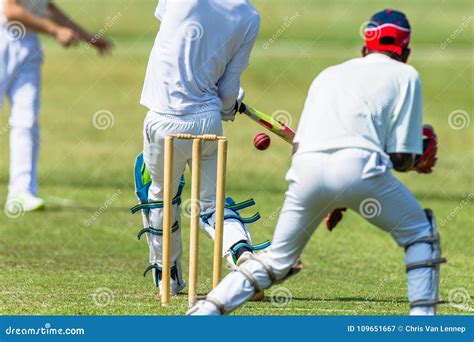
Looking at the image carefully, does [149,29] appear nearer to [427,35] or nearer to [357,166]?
[427,35]

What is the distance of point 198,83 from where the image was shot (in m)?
8.92

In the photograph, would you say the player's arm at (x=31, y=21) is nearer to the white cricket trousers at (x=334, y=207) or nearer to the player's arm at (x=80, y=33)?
the player's arm at (x=80, y=33)

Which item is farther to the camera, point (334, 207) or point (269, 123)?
point (269, 123)

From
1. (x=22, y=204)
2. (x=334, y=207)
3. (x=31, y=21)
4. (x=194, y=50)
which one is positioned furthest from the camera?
(x=22, y=204)

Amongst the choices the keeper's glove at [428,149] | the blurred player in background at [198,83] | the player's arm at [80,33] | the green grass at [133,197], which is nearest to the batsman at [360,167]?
the keeper's glove at [428,149]

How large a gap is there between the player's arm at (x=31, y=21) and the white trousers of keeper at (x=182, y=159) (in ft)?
6.68

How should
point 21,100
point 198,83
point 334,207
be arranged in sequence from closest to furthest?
1. point 334,207
2. point 198,83
3. point 21,100

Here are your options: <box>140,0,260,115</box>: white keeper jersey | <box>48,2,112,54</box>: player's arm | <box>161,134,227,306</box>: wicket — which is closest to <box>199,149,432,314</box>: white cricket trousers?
<box>161,134,227,306</box>: wicket

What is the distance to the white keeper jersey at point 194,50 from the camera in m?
8.78

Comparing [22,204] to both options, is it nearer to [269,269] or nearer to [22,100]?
[22,100]

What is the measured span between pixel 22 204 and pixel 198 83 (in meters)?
5.50

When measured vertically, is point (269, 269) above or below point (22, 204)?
above

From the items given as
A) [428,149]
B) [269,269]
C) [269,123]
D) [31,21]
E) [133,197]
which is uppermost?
[428,149]

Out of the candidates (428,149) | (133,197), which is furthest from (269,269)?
(133,197)
